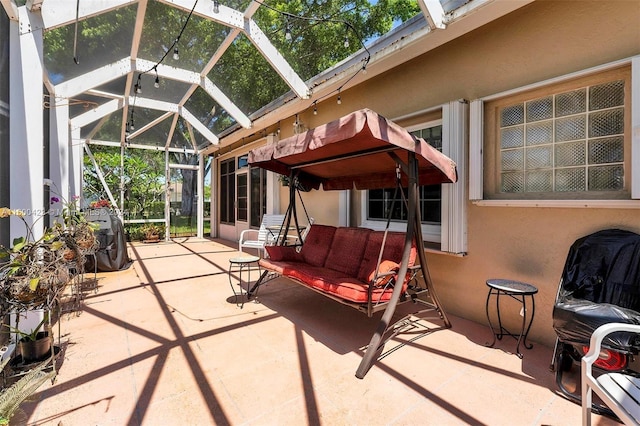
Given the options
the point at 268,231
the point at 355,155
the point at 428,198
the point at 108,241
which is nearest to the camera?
the point at 355,155

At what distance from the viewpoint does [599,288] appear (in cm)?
229

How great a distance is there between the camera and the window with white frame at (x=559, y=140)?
98.5 inches

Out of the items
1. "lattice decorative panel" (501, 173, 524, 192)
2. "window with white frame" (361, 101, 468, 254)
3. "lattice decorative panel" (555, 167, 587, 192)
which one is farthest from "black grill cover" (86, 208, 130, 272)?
"lattice decorative panel" (555, 167, 587, 192)

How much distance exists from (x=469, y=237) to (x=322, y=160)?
194cm

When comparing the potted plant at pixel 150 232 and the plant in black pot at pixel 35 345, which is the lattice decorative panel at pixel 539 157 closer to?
the plant in black pot at pixel 35 345

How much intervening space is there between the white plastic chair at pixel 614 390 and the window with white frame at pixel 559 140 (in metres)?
1.48

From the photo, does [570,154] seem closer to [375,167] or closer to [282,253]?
[375,167]

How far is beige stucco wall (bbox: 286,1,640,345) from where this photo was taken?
2.50m

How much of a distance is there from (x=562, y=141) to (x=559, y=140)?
1.1 inches

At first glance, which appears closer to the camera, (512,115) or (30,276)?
(30,276)

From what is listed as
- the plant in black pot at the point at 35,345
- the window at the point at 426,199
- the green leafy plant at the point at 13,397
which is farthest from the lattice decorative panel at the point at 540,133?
the plant in black pot at the point at 35,345

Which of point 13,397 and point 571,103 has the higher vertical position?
point 571,103

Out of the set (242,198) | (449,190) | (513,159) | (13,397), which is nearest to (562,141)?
(513,159)

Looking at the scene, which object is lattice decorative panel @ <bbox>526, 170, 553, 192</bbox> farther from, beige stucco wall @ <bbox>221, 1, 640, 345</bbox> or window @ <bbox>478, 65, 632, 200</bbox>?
beige stucco wall @ <bbox>221, 1, 640, 345</bbox>
